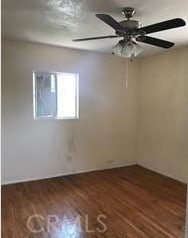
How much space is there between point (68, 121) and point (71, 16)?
213 centimetres

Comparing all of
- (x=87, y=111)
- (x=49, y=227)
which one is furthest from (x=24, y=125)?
(x=49, y=227)

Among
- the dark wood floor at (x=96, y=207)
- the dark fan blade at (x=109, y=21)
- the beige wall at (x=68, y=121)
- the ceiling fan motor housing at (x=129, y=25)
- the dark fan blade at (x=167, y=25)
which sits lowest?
the dark wood floor at (x=96, y=207)

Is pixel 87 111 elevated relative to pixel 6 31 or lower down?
lower down

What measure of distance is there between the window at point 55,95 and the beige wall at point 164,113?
1562 mm

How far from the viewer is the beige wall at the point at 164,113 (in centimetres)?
415

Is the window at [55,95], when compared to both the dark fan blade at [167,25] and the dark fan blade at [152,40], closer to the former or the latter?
the dark fan blade at [152,40]

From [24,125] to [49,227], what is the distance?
1.92 metres

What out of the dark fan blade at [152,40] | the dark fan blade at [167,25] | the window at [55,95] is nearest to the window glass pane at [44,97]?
the window at [55,95]

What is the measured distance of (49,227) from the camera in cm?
259

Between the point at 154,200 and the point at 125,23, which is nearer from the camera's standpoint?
the point at 125,23

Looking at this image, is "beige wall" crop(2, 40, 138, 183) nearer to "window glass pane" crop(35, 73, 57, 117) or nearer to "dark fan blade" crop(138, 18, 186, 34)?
"window glass pane" crop(35, 73, 57, 117)

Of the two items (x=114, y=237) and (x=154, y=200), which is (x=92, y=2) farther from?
(x=154, y=200)

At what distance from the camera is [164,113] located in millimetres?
4523

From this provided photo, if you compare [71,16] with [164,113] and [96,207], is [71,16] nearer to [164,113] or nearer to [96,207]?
[96,207]
